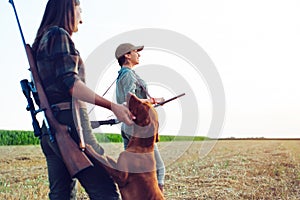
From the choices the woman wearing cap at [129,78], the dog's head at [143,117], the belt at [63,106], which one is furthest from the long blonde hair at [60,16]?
the woman wearing cap at [129,78]

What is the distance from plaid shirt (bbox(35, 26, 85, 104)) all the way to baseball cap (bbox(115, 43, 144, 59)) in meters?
1.05

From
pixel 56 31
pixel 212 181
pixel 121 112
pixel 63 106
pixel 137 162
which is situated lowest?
pixel 212 181

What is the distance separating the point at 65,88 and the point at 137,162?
0.54 m

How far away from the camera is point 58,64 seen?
7.52 feet

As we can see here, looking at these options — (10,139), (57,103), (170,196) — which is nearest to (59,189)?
(57,103)

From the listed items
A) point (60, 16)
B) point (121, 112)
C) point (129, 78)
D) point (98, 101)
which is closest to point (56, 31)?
point (60, 16)

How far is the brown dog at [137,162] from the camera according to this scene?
92.7 inches

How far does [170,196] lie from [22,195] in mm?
1947

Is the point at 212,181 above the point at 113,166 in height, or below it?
below

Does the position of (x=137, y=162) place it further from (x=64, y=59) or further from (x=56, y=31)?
(x=56, y=31)

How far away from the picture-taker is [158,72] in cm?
375

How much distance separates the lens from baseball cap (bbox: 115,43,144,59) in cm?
343

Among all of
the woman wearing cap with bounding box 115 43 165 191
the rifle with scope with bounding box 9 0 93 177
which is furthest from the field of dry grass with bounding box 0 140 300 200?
the rifle with scope with bounding box 9 0 93 177

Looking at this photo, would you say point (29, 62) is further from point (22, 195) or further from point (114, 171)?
point (22, 195)
